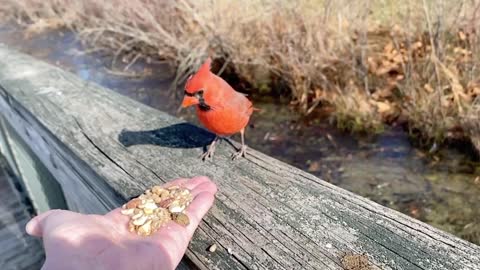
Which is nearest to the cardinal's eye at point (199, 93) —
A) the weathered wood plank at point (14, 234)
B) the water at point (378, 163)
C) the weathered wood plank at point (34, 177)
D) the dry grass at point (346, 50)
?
the weathered wood plank at point (34, 177)

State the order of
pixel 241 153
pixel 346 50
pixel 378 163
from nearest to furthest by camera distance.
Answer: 1. pixel 241 153
2. pixel 378 163
3. pixel 346 50

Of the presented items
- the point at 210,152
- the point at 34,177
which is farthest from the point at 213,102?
the point at 34,177

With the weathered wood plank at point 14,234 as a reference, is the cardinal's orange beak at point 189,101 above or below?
above

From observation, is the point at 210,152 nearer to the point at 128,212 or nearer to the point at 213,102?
the point at 213,102

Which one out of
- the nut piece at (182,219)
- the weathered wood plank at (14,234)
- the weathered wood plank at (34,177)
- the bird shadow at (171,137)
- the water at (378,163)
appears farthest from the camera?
the water at (378,163)

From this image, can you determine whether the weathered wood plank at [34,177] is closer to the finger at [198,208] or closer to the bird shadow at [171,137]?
the bird shadow at [171,137]

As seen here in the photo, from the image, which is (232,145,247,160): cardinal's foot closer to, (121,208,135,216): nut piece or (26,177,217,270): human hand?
(26,177,217,270): human hand

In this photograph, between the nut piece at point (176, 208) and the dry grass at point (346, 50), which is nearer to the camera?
the nut piece at point (176, 208)
